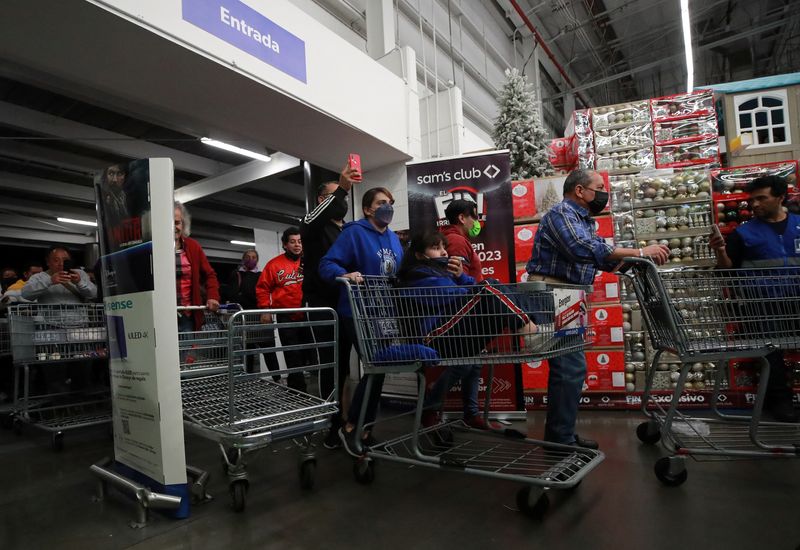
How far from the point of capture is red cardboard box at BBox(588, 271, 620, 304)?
3.77 m

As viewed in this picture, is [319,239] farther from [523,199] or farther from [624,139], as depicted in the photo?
[624,139]

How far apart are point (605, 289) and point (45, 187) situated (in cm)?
1019

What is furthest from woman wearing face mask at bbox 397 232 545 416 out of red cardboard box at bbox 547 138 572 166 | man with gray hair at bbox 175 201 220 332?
red cardboard box at bbox 547 138 572 166

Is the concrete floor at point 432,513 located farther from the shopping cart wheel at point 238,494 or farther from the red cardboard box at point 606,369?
the red cardboard box at point 606,369

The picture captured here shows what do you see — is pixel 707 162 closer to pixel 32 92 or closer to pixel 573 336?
pixel 573 336

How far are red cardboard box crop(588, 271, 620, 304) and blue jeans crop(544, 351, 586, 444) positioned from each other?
1.59m

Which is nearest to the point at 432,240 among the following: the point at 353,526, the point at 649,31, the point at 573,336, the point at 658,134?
the point at 573,336

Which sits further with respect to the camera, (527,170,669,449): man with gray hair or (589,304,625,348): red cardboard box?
(589,304,625,348): red cardboard box

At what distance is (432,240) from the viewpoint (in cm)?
253

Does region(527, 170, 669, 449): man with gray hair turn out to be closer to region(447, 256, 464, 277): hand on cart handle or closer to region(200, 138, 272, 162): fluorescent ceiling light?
region(447, 256, 464, 277): hand on cart handle

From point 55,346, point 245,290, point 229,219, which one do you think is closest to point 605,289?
point 245,290

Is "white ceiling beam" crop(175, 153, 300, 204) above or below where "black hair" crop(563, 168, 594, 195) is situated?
above

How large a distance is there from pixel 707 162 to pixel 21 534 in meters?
5.25

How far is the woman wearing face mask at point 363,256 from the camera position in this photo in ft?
8.87
